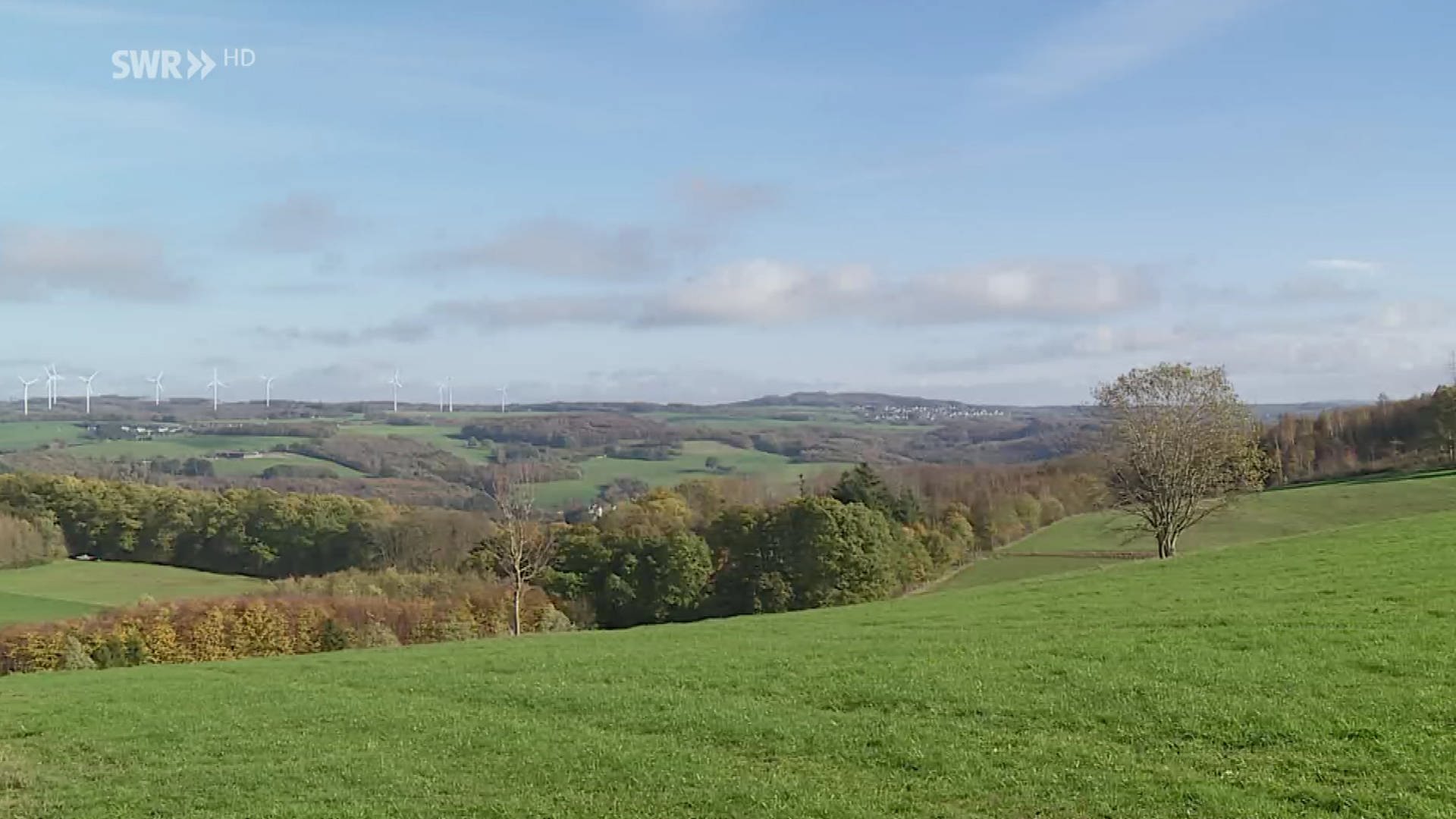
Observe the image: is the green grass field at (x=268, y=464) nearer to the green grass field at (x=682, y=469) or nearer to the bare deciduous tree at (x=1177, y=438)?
the green grass field at (x=682, y=469)

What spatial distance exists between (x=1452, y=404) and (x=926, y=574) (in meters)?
52.5

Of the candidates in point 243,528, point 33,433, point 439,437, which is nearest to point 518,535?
point 243,528

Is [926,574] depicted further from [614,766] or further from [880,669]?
[614,766]

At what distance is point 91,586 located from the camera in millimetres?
83125

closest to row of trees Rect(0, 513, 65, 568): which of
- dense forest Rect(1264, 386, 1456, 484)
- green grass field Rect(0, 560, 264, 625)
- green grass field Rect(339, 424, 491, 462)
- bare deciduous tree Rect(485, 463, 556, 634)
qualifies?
green grass field Rect(0, 560, 264, 625)

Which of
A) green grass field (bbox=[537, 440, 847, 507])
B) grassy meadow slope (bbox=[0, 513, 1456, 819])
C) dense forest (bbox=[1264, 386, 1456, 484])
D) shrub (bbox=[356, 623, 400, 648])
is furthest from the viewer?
green grass field (bbox=[537, 440, 847, 507])

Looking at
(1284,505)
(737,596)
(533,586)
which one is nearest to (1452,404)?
(1284,505)

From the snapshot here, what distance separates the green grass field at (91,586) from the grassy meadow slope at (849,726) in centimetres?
5091

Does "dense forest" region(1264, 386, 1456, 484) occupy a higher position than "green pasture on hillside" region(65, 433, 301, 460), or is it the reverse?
"dense forest" region(1264, 386, 1456, 484)

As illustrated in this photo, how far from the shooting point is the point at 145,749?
18344 mm

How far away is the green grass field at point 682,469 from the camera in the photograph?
445ft

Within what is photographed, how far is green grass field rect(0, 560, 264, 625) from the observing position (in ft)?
234

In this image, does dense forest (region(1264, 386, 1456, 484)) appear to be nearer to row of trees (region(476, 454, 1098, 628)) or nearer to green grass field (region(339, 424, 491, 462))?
row of trees (region(476, 454, 1098, 628))

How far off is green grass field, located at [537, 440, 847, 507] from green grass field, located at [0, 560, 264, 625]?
4039 centimetres
